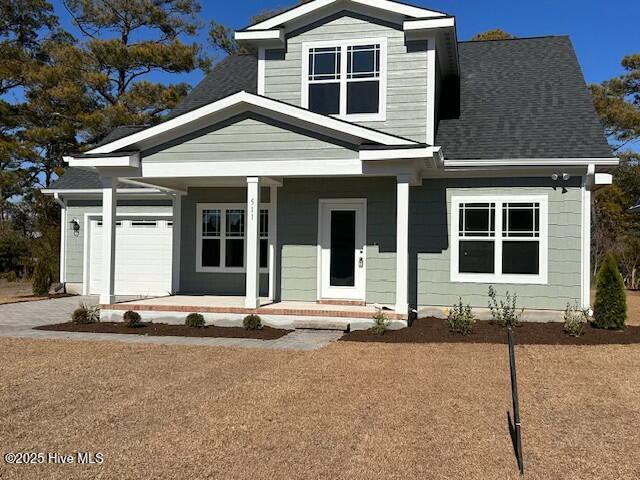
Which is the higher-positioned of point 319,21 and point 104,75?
point 104,75

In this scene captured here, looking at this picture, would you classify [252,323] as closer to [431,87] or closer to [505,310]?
[505,310]

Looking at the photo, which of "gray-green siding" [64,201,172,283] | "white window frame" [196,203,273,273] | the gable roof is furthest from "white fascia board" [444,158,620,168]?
"gray-green siding" [64,201,172,283]

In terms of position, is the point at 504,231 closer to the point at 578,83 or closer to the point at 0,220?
the point at 578,83

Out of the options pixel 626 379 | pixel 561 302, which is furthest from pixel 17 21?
pixel 626 379

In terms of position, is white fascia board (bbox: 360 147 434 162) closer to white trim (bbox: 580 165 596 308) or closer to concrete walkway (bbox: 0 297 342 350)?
concrete walkway (bbox: 0 297 342 350)

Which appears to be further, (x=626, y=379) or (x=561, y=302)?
(x=561, y=302)

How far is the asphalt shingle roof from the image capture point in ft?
37.4

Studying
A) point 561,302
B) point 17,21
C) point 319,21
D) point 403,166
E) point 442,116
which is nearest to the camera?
point 403,166

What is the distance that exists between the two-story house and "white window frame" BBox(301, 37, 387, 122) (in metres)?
0.03

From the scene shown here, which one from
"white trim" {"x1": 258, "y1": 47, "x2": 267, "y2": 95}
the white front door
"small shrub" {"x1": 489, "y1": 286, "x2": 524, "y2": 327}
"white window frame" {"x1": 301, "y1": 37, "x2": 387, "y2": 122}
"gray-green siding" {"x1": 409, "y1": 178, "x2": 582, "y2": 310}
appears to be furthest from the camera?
"white trim" {"x1": 258, "y1": 47, "x2": 267, "y2": 95}

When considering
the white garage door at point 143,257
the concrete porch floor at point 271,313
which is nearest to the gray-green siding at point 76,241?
the white garage door at point 143,257

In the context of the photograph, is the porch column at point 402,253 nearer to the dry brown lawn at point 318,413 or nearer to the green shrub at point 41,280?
the dry brown lawn at point 318,413

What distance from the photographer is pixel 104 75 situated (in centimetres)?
2831

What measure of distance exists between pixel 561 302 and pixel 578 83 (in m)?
5.59
